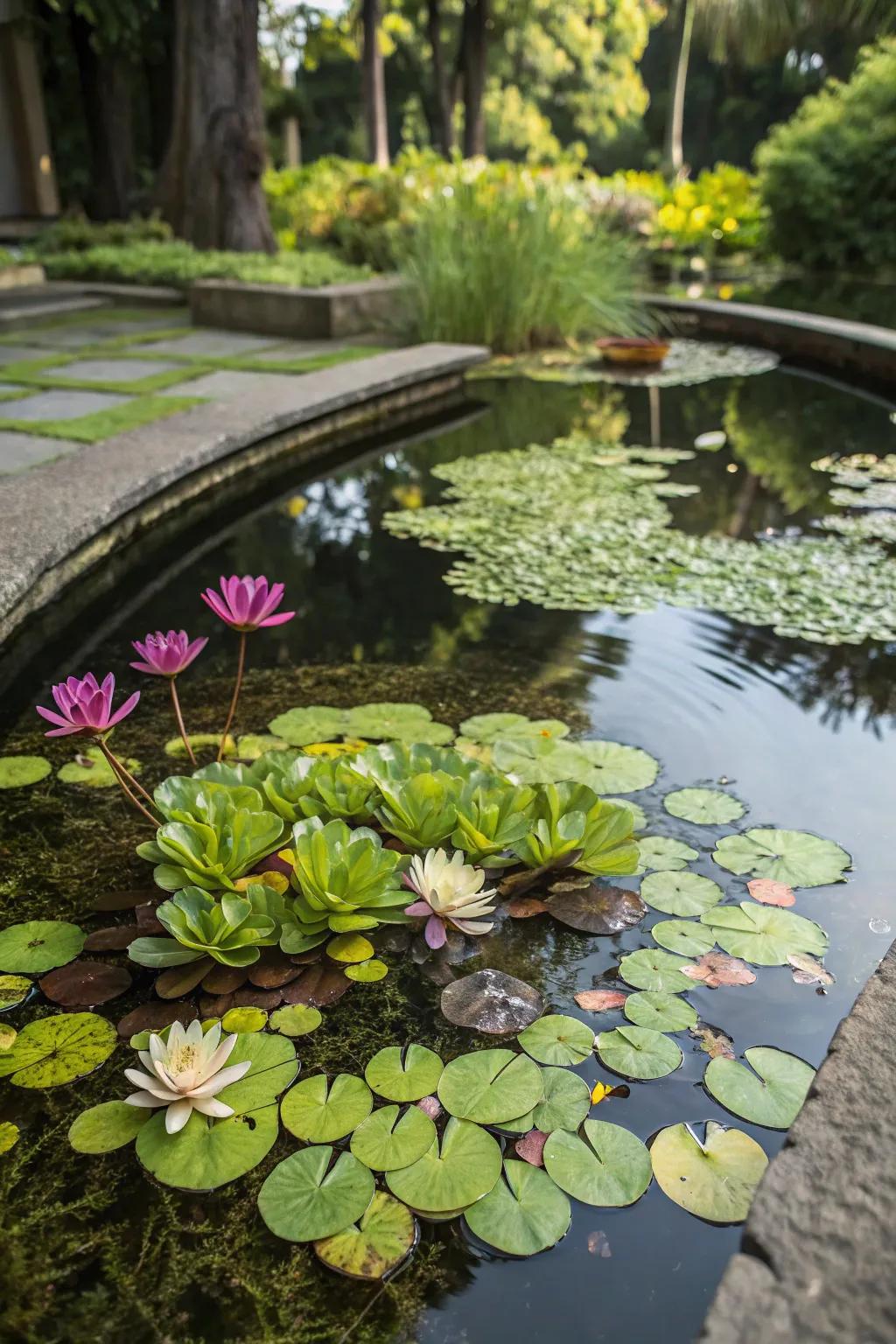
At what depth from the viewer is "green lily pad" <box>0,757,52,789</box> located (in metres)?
1.75

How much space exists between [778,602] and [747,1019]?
163 cm

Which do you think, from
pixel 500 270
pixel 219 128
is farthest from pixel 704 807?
pixel 219 128

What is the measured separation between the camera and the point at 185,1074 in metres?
1.04

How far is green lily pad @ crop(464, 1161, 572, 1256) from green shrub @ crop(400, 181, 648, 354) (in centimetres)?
543

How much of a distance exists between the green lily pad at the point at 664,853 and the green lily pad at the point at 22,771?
109 cm

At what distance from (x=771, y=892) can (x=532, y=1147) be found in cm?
61

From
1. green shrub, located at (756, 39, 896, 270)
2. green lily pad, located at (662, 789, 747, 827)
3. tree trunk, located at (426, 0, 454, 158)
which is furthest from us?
tree trunk, located at (426, 0, 454, 158)

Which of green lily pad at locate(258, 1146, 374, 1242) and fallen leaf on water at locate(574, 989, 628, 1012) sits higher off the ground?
green lily pad at locate(258, 1146, 374, 1242)

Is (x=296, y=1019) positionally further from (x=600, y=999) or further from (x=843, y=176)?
(x=843, y=176)

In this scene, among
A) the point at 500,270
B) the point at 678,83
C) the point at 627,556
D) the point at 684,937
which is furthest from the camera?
the point at 678,83

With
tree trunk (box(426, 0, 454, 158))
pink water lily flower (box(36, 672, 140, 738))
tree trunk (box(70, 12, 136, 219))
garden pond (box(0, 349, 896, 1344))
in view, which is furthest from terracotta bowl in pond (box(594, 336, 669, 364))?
tree trunk (box(426, 0, 454, 158))

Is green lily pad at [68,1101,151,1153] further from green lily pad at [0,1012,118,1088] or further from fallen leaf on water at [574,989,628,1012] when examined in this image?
fallen leaf on water at [574,989,628,1012]

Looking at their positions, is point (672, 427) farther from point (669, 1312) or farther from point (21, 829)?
point (669, 1312)

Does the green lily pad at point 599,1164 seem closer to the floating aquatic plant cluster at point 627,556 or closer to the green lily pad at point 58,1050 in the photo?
the green lily pad at point 58,1050
